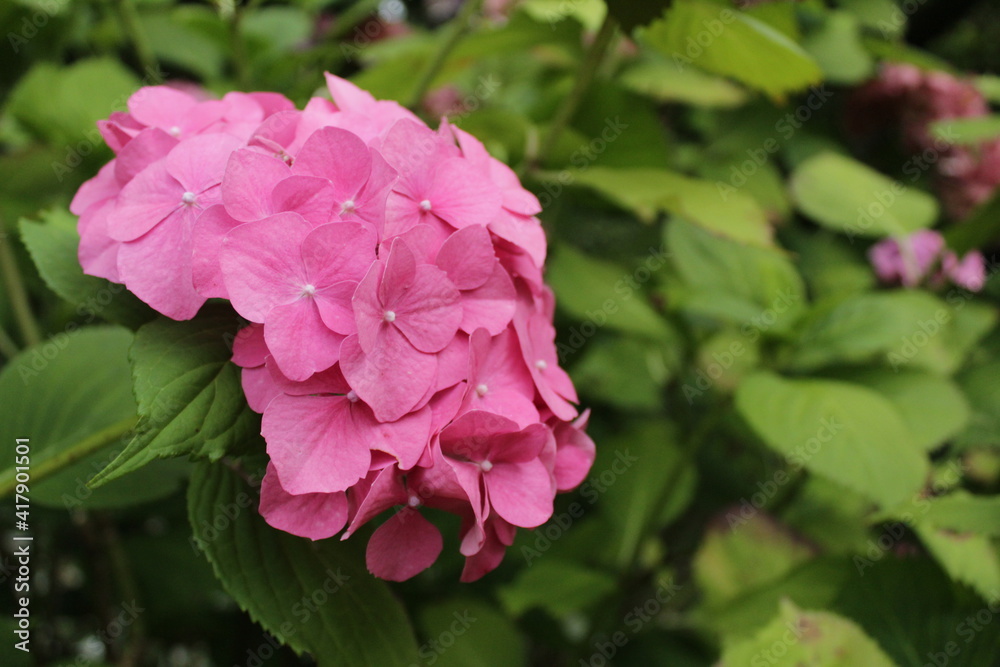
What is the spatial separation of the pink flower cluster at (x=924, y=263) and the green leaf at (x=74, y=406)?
41.1 inches

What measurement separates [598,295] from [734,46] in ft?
1.01

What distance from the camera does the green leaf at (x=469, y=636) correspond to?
86 cm

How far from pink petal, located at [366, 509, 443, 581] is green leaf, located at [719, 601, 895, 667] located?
0.29m

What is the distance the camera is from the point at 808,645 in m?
0.57

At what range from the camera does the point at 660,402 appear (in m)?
1.14

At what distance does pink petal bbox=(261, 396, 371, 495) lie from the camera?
0.40 meters

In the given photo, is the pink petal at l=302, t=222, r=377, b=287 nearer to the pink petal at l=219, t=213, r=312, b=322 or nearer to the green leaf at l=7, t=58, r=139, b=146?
the pink petal at l=219, t=213, r=312, b=322

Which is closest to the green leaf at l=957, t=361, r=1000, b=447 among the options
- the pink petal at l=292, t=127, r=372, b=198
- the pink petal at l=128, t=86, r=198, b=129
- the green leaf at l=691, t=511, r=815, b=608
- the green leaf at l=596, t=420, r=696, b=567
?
the green leaf at l=691, t=511, r=815, b=608

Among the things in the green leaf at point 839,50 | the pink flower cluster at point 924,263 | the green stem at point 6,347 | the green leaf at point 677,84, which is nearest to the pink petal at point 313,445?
the green stem at point 6,347

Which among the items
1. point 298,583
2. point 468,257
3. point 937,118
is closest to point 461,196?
point 468,257

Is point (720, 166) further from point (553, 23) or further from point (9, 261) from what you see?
point (9, 261)

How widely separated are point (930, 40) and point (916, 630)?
141 cm

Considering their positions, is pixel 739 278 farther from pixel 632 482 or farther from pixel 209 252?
pixel 209 252

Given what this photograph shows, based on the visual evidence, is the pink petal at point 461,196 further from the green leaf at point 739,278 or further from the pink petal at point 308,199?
the green leaf at point 739,278
